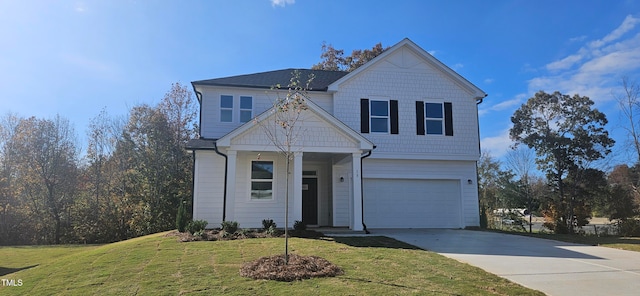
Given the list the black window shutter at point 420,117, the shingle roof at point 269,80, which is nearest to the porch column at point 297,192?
the shingle roof at point 269,80

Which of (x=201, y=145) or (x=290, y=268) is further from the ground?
(x=201, y=145)

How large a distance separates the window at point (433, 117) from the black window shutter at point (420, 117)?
0.53 ft

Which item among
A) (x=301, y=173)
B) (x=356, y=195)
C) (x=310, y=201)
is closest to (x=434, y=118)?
(x=356, y=195)

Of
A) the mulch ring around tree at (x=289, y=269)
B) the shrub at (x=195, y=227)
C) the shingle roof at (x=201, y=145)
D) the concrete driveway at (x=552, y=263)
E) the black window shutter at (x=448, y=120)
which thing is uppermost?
the black window shutter at (x=448, y=120)

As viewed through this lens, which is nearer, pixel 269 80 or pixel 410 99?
pixel 410 99

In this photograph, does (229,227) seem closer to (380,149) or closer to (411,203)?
(380,149)

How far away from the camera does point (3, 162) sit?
800 inches

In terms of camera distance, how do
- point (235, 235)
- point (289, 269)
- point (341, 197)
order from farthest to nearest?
1. point (341, 197)
2. point (235, 235)
3. point (289, 269)

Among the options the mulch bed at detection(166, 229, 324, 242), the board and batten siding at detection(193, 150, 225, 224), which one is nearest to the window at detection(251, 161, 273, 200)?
the board and batten siding at detection(193, 150, 225, 224)

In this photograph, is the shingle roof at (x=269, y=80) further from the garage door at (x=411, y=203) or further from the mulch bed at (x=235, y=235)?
the mulch bed at (x=235, y=235)

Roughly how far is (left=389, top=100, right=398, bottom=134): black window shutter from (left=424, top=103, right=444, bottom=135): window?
1369mm

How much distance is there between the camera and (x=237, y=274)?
Result: 6824mm

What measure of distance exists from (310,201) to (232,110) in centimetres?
510

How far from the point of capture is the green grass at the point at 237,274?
19.5 feet
